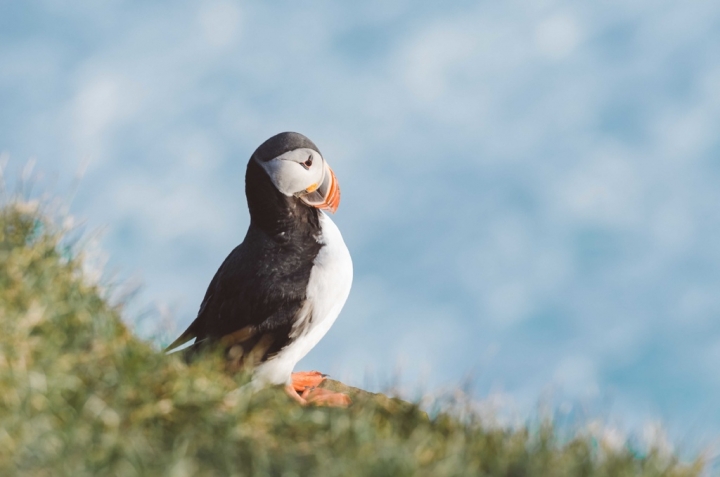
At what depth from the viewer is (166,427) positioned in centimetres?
415

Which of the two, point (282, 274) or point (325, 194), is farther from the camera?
point (325, 194)

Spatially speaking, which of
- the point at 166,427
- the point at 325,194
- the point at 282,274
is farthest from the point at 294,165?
the point at 166,427

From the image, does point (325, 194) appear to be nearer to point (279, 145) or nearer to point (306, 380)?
point (279, 145)

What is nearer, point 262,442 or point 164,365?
point 262,442

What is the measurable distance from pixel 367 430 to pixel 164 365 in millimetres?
1072

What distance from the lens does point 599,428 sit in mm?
4613

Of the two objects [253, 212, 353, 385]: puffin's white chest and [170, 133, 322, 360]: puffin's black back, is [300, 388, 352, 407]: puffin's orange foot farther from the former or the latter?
[170, 133, 322, 360]: puffin's black back

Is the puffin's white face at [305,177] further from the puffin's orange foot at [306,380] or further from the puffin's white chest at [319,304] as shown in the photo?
the puffin's orange foot at [306,380]

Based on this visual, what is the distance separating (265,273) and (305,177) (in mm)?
801

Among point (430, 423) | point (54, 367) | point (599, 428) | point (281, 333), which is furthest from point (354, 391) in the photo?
point (54, 367)

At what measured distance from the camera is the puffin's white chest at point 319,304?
6.46 meters

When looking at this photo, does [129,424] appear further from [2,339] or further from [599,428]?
[599,428]

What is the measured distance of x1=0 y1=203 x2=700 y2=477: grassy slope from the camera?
12.2ft

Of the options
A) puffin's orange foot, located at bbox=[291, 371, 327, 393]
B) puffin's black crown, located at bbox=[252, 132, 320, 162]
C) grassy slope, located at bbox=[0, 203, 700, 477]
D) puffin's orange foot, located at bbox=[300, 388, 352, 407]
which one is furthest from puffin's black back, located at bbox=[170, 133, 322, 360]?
grassy slope, located at bbox=[0, 203, 700, 477]
